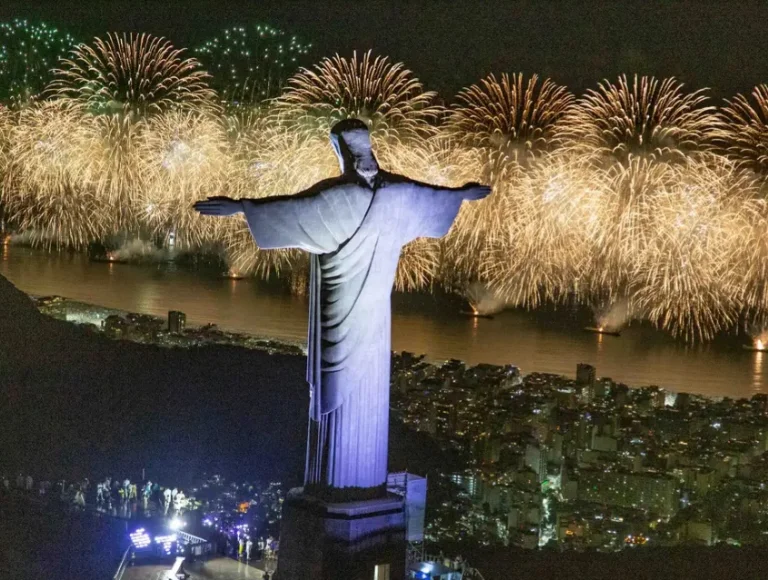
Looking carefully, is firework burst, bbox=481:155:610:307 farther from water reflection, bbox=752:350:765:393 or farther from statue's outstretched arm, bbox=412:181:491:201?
statue's outstretched arm, bbox=412:181:491:201

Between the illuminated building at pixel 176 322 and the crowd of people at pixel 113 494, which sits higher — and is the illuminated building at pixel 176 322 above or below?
above

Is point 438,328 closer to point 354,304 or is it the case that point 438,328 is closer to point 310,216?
point 354,304

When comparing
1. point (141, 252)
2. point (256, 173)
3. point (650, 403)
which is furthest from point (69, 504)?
point (141, 252)

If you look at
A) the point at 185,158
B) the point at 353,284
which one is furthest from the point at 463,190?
the point at 185,158

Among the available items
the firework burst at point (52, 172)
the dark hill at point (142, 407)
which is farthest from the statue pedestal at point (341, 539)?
the firework burst at point (52, 172)

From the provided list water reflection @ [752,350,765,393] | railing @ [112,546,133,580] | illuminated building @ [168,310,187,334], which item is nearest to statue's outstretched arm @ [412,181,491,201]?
railing @ [112,546,133,580]

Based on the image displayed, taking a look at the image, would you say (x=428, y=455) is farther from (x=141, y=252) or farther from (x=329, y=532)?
(x=141, y=252)

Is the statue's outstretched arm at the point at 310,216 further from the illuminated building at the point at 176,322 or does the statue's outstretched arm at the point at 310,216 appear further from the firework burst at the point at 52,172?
the firework burst at the point at 52,172
